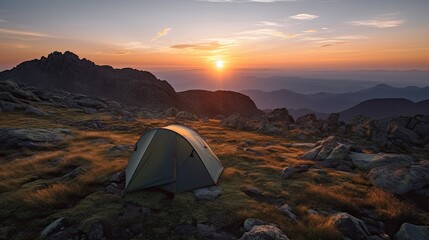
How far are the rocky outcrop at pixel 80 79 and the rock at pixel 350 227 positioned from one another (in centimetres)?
14356

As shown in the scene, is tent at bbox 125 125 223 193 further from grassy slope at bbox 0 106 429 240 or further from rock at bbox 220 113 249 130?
rock at bbox 220 113 249 130

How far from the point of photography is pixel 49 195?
1156 centimetres

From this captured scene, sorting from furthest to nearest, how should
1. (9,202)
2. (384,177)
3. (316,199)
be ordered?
(384,177)
(316,199)
(9,202)

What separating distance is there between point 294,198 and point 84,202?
10706mm

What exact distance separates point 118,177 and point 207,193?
5783 millimetres

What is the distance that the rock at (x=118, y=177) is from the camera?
14.3 metres

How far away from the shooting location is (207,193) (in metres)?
12.8

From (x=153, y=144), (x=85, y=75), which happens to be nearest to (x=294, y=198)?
(x=153, y=144)

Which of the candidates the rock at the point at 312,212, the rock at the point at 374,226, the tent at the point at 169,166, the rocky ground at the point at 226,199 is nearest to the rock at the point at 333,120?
the rocky ground at the point at 226,199

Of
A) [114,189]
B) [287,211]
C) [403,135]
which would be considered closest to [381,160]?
[287,211]

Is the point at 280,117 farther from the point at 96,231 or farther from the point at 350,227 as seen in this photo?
the point at 96,231

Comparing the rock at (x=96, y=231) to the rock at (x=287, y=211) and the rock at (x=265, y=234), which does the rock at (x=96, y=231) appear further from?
the rock at (x=287, y=211)

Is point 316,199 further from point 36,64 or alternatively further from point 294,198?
point 36,64

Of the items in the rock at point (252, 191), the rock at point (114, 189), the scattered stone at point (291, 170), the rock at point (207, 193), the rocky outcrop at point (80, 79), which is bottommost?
the scattered stone at point (291, 170)
